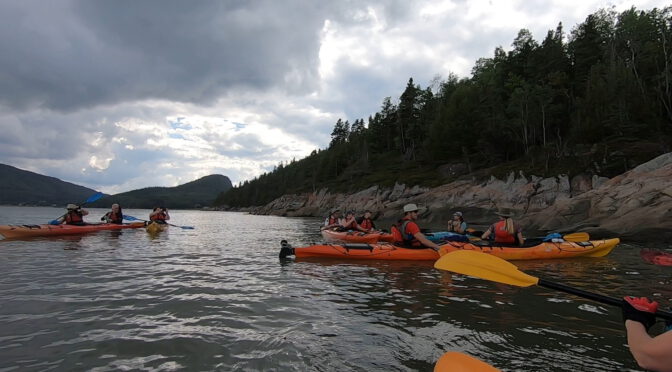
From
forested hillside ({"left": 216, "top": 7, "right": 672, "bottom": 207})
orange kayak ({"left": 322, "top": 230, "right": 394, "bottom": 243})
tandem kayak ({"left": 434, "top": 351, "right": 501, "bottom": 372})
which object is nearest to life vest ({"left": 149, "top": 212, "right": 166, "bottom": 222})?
orange kayak ({"left": 322, "top": 230, "right": 394, "bottom": 243})

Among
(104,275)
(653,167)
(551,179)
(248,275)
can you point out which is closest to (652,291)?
(248,275)

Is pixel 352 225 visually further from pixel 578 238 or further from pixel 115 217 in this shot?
pixel 115 217

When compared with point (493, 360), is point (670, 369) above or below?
above

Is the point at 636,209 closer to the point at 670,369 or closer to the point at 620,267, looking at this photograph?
the point at 620,267

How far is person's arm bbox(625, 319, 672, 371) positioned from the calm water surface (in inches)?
69.1

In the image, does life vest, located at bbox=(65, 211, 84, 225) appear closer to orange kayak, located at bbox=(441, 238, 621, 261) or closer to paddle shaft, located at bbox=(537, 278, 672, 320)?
orange kayak, located at bbox=(441, 238, 621, 261)

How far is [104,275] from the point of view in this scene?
29.1 feet

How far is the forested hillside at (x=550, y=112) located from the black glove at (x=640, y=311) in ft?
108

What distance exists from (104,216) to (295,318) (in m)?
22.7

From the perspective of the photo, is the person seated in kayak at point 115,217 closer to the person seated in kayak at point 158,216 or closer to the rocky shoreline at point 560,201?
the person seated in kayak at point 158,216

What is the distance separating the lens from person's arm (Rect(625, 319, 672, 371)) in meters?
2.30

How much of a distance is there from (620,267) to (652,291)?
3601 mm

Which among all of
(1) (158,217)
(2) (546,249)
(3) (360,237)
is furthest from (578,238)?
(1) (158,217)

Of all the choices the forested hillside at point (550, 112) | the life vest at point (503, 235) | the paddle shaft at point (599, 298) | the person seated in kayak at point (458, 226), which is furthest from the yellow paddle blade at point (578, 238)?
the forested hillside at point (550, 112)
